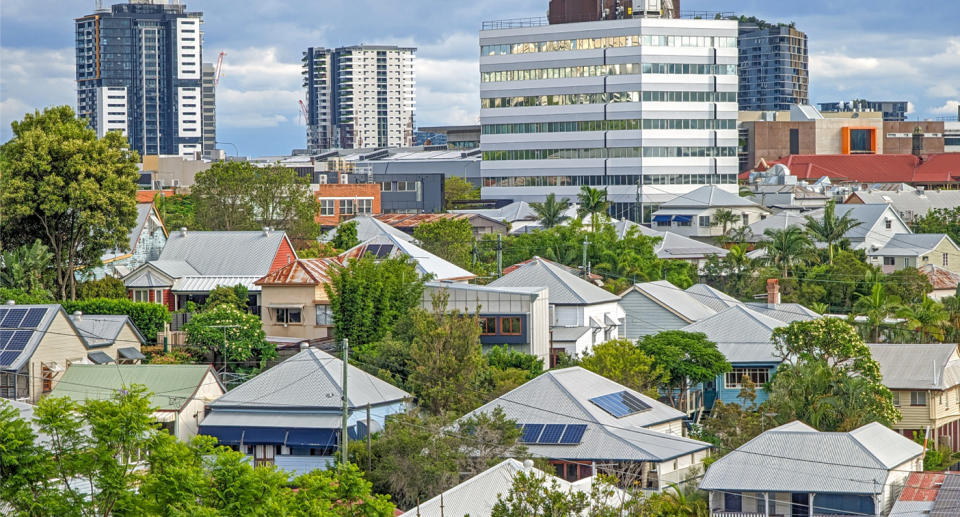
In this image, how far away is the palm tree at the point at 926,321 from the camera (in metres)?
69.4

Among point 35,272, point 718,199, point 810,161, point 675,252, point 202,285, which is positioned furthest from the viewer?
point 810,161

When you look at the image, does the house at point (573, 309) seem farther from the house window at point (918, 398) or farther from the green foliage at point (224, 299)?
the house window at point (918, 398)

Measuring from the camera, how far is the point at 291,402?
50.4m

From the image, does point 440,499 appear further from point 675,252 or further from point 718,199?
point 718,199

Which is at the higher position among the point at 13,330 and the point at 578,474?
the point at 13,330

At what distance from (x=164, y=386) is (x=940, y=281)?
56.7 m

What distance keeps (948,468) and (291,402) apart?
23432 mm

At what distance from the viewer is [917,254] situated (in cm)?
10106

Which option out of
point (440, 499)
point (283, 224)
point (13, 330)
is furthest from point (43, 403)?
point (283, 224)

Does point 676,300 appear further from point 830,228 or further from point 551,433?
point 551,433

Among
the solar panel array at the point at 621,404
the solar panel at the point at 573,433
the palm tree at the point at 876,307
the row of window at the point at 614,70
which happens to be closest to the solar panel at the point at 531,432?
the solar panel at the point at 573,433

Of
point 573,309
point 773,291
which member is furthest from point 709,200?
point 573,309

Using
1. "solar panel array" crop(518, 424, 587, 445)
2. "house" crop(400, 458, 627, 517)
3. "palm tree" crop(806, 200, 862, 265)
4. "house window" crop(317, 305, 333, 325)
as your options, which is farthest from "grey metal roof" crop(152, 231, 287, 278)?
"palm tree" crop(806, 200, 862, 265)

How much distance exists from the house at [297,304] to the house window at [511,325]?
9173 millimetres
